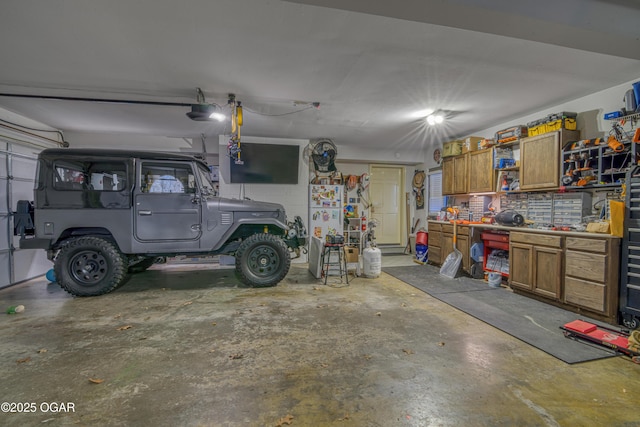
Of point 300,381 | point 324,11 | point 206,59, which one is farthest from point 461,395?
point 206,59

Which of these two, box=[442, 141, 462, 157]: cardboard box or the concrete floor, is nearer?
the concrete floor

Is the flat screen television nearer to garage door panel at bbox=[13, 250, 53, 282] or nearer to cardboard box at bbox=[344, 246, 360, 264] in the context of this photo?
cardboard box at bbox=[344, 246, 360, 264]

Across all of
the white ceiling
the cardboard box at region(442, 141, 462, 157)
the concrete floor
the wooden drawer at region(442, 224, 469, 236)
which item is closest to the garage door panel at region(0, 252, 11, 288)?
the concrete floor

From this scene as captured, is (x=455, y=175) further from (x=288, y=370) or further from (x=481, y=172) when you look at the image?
(x=288, y=370)

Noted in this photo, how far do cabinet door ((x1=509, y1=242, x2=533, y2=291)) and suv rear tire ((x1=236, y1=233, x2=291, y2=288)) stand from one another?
3.34 meters

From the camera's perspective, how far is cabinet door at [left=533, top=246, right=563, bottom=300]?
334 cm

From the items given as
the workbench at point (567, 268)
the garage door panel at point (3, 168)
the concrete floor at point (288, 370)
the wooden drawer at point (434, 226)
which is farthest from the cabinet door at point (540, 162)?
the garage door panel at point (3, 168)

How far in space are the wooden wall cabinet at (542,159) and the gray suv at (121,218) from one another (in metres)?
3.89

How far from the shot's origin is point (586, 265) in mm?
3043

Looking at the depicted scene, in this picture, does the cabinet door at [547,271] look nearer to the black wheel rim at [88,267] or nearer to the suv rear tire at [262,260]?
the suv rear tire at [262,260]

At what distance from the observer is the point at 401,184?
24.5ft

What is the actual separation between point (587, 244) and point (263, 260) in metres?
4.06

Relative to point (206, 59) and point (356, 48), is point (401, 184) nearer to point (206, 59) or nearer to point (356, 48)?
point (356, 48)

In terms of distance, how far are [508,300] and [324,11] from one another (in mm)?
4045
